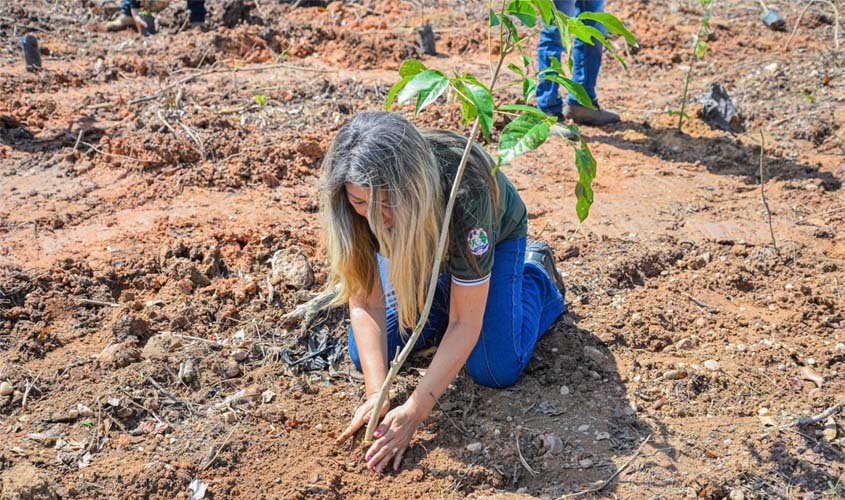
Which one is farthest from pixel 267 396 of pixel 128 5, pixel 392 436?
pixel 128 5

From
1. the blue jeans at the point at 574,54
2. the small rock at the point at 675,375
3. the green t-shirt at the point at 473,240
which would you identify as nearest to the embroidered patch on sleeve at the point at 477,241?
the green t-shirt at the point at 473,240

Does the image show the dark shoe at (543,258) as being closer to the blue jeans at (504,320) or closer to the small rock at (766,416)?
the blue jeans at (504,320)

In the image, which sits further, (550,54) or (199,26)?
(199,26)

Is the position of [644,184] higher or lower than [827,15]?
lower

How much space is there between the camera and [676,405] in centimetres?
261

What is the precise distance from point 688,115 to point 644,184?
1.02 m

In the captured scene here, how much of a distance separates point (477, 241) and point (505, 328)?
18.9 inches

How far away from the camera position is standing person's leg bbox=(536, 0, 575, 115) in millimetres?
4371

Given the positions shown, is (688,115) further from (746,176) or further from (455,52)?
(455,52)

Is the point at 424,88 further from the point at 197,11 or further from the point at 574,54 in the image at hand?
the point at 197,11

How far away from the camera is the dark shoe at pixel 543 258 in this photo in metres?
2.90

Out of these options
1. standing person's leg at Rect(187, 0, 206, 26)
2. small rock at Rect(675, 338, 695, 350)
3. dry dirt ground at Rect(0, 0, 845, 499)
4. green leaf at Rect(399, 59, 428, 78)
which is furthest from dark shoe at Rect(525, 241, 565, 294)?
standing person's leg at Rect(187, 0, 206, 26)

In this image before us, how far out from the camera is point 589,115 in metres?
4.87

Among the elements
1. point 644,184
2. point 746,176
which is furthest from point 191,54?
point 746,176
